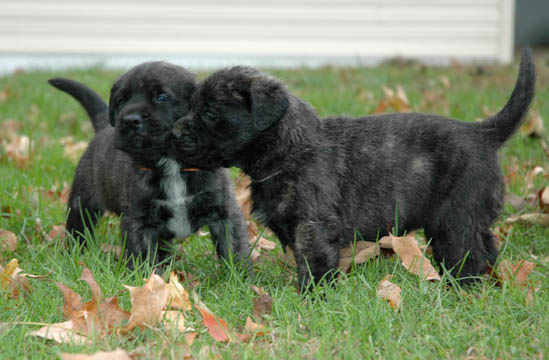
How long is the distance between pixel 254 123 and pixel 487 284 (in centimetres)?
145

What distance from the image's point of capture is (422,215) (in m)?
3.43

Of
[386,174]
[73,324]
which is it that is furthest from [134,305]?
[386,174]

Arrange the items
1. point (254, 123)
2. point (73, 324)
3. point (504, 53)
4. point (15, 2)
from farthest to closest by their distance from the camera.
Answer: point (504, 53) < point (15, 2) < point (254, 123) < point (73, 324)

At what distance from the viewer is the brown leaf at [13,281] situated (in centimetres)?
317

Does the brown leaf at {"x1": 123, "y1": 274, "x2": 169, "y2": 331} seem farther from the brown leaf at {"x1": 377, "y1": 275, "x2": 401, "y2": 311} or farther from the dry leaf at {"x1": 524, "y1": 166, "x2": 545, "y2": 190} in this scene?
the dry leaf at {"x1": 524, "y1": 166, "x2": 545, "y2": 190}

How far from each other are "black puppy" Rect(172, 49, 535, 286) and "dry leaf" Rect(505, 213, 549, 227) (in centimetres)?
76

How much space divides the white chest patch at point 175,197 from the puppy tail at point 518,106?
1.68 metres

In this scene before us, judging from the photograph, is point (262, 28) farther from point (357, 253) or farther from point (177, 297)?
point (177, 297)

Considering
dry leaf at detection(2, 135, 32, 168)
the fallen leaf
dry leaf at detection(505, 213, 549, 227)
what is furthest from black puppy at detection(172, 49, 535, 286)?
dry leaf at detection(2, 135, 32, 168)

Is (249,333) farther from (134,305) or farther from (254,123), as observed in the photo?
(254,123)

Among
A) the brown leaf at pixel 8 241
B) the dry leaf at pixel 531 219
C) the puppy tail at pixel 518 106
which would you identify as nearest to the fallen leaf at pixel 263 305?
the puppy tail at pixel 518 106

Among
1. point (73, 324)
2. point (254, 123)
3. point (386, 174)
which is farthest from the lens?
point (386, 174)

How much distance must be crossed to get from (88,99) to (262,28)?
719cm

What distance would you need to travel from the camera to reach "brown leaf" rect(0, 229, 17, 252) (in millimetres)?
3820
